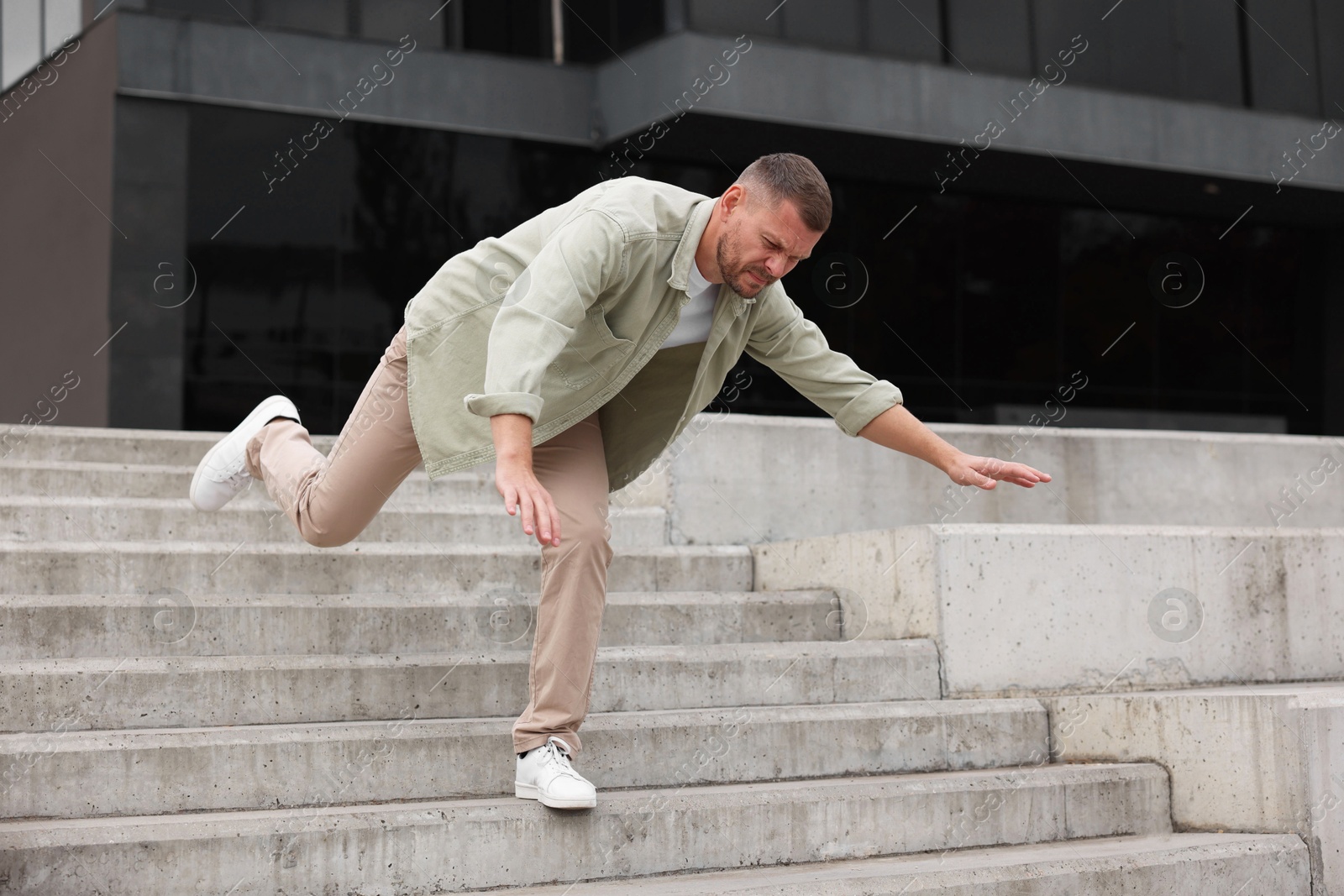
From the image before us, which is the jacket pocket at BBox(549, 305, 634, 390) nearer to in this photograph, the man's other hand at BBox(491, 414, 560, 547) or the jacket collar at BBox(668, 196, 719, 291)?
the jacket collar at BBox(668, 196, 719, 291)

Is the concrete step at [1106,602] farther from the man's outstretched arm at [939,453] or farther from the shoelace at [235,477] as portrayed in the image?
the shoelace at [235,477]

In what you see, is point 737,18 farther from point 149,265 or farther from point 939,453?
point 939,453

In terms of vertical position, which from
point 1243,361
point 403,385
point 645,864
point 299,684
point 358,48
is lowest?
point 645,864

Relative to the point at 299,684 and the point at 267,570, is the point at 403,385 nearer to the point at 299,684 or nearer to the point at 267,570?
the point at 299,684

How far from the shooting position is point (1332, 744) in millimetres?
3729

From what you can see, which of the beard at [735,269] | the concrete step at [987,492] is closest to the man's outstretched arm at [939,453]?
the beard at [735,269]

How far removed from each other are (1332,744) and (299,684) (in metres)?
3.08

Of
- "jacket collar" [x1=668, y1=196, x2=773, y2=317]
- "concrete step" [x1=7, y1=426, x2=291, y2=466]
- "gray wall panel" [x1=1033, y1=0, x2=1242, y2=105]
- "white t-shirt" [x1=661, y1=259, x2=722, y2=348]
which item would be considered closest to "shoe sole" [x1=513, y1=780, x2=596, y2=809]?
"white t-shirt" [x1=661, y1=259, x2=722, y2=348]

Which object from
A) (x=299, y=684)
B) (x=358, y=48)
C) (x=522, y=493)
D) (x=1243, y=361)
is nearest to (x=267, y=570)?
(x=299, y=684)

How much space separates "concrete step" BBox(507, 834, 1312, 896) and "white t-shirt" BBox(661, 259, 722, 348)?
1474 mm

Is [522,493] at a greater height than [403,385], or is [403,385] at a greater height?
[403,385]

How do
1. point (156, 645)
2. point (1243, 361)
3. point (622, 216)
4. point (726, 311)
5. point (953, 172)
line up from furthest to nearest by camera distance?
1. point (1243, 361)
2. point (953, 172)
3. point (156, 645)
4. point (726, 311)
5. point (622, 216)

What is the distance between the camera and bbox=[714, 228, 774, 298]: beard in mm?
3316

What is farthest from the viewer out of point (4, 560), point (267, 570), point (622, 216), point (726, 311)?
point (267, 570)
